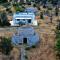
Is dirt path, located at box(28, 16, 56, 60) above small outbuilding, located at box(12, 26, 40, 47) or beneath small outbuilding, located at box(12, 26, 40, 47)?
beneath

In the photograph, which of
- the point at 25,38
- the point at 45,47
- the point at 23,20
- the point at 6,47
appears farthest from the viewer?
the point at 23,20

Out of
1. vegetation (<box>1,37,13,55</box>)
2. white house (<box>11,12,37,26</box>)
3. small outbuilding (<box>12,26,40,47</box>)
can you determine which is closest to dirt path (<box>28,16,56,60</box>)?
small outbuilding (<box>12,26,40,47</box>)

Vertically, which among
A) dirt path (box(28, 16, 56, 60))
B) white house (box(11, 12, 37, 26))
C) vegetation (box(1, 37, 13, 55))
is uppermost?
vegetation (box(1, 37, 13, 55))

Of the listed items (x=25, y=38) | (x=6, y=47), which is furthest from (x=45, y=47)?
(x=6, y=47)

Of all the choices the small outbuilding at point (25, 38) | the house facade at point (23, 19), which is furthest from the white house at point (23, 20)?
the small outbuilding at point (25, 38)

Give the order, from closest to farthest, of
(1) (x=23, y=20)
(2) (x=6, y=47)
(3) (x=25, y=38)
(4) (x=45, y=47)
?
(2) (x=6, y=47), (4) (x=45, y=47), (3) (x=25, y=38), (1) (x=23, y=20)

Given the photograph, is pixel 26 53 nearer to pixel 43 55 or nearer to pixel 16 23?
pixel 43 55

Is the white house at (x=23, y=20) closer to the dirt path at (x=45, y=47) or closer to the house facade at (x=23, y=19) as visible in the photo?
the house facade at (x=23, y=19)

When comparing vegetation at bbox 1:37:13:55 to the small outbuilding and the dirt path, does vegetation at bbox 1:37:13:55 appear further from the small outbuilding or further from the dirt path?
the small outbuilding

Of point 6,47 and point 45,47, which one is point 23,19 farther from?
point 6,47

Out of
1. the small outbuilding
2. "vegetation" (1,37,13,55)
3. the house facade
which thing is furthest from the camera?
the house facade

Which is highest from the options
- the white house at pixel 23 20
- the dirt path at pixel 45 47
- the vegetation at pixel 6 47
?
the vegetation at pixel 6 47

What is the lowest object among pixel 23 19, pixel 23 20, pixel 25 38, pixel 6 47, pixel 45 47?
pixel 45 47
